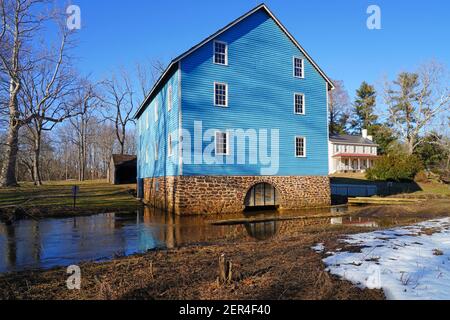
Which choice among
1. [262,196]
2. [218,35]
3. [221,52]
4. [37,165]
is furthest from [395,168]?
[37,165]

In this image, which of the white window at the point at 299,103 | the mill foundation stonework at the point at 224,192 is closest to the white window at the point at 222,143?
the mill foundation stonework at the point at 224,192

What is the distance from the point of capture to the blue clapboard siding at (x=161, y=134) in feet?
63.8

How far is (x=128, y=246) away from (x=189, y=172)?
8.56m

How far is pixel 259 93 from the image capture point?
21.4 m

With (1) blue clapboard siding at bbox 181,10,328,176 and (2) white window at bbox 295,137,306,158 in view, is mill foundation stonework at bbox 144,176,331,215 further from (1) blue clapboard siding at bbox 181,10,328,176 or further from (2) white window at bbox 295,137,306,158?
(2) white window at bbox 295,137,306,158

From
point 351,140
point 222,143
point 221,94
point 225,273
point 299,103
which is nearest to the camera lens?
point 225,273

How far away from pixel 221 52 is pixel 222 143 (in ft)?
18.5

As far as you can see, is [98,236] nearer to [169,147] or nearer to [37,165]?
[169,147]

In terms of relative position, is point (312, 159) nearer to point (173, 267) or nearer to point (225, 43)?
point (225, 43)

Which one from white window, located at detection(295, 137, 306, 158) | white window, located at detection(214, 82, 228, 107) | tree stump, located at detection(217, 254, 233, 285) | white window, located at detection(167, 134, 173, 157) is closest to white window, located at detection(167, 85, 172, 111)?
white window, located at detection(167, 134, 173, 157)

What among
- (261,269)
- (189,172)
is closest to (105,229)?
(189,172)

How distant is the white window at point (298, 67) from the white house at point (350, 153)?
3483 cm

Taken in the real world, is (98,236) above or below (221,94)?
below

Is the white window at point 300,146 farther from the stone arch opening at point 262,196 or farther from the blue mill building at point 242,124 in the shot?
the stone arch opening at point 262,196
